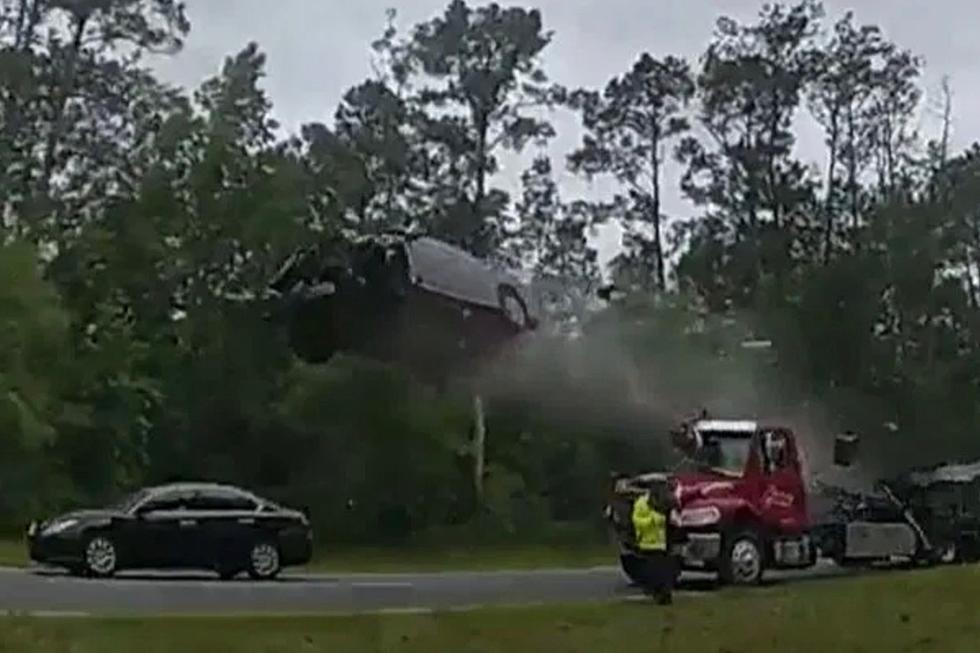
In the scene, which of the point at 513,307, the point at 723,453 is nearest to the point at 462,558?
the point at 513,307

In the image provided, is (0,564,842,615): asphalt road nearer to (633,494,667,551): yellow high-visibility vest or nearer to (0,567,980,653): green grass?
(633,494,667,551): yellow high-visibility vest

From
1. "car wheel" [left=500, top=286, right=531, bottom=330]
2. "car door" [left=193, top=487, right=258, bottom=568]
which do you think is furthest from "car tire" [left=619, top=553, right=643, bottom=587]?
"car wheel" [left=500, top=286, right=531, bottom=330]

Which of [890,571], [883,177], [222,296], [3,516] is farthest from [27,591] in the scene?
[883,177]

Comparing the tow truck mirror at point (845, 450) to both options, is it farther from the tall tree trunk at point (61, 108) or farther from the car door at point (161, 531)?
the tall tree trunk at point (61, 108)

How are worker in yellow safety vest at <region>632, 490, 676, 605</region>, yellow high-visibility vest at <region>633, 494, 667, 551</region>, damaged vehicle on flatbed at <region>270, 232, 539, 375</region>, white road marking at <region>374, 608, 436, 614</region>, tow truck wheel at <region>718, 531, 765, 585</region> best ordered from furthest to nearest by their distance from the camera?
damaged vehicle on flatbed at <region>270, 232, 539, 375</region>, tow truck wheel at <region>718, 531, 765, 585</region>, yellow high-visibility vest at <region>633, 494, 667, 551</region>, worker in yellow safety vest at <region>632, 490, 676, 605</region>, white road marking at <region>374, 608, 436, 614</region>

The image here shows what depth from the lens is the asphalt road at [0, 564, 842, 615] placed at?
21531mm

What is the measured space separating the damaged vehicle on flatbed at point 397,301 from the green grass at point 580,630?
11632 mm

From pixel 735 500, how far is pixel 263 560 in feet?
24.2

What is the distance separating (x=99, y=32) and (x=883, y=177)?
27.5m

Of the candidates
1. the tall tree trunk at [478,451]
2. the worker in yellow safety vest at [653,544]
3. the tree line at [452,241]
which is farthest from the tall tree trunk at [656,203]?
the worker in yellow safety vest at [653,544]

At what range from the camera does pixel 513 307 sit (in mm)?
34719

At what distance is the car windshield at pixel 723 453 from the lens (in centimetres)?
2595

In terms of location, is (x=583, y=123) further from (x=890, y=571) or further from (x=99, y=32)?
(x=890, y=571)

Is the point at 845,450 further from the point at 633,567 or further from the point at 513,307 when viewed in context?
the point at 513,307
